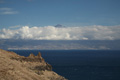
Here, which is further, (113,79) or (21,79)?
(113,79)

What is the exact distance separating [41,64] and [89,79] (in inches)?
1684

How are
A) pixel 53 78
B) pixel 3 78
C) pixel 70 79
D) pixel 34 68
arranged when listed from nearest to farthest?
pixel 3 78 < pixel 53 78 < pixel 34 68 < pixel 70 79

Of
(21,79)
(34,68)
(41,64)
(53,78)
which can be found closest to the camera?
(21,79)

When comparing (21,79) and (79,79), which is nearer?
(21,79)

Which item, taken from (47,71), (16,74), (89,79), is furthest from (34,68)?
(89,79)

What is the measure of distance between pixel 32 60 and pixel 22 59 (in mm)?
7485

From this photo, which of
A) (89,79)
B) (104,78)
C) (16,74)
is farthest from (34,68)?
(104,78)

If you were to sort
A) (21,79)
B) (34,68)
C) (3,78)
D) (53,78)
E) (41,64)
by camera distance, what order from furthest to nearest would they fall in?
(41,64) → (34,68) → (53,78) → (21,79) → (3,78)

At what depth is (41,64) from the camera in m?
99.0

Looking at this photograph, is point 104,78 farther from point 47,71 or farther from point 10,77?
point 10,77

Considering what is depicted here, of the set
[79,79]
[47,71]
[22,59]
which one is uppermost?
[22,59]

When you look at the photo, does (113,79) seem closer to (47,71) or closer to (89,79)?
(89,79)

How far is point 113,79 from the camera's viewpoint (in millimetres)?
123688

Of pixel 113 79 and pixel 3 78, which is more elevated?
pixel 3 78
